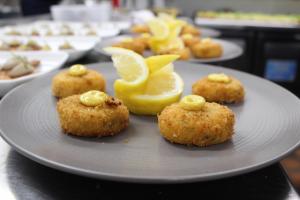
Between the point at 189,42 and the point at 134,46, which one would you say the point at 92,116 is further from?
the point at 189,42

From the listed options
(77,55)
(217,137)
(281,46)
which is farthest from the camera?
(281,46)

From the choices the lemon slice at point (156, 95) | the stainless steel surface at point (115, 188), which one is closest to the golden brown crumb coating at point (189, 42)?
the lemon slice at point (156, 95)

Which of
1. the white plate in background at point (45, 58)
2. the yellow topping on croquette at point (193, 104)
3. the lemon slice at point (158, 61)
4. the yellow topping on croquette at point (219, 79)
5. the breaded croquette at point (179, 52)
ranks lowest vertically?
the breaded croquette at point (179, 52)

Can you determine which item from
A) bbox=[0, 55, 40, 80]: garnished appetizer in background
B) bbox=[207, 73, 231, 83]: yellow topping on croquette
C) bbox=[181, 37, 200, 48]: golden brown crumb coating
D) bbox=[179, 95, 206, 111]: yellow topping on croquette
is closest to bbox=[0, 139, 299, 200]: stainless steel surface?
bbox=[179, 95, 206, 111]: yellow topping on croquette

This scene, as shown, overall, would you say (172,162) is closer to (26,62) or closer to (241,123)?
(241,123)

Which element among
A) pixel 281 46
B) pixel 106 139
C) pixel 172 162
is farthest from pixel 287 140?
pixel 281 46

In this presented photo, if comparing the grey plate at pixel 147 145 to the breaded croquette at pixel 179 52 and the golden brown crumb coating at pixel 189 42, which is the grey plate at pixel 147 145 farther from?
the golden brown crumb coating at pixel 189 42
